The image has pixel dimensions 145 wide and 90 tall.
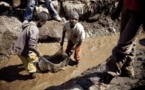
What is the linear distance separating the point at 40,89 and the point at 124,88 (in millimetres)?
2031

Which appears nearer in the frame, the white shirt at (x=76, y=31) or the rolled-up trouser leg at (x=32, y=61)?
the rolled-up trouser leg at (x=32, y=61)

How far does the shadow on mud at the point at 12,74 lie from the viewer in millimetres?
5207

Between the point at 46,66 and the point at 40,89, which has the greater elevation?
the point at 46,66

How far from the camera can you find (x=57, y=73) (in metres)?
5.37

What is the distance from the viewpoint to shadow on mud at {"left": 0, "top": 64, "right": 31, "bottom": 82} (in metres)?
5.21

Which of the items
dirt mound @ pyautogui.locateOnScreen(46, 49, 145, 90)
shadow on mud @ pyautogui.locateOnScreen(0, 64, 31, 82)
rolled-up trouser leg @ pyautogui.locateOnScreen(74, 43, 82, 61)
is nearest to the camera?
dirt mound @ pyautogui.locateOnScreen(46, 49, 145, 90)

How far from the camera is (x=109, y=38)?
7.02 meters

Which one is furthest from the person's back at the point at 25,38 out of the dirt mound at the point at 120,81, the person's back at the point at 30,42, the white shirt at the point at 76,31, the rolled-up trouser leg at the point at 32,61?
the dirt mound at the point at 120,81

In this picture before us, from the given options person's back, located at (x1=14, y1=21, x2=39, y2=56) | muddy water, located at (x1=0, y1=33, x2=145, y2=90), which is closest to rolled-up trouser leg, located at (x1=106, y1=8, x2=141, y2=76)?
person's back, located at (x1=14, y1=21, x2=39, y2=56)

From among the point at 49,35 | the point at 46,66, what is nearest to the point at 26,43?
the point at 46,66

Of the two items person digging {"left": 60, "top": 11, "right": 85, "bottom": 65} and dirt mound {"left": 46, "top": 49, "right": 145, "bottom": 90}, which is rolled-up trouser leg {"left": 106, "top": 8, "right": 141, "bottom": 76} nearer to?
dirt mound {"left": 46, "top": 49, "right": 145, "bottom": 90}

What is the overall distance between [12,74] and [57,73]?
3.46 ft

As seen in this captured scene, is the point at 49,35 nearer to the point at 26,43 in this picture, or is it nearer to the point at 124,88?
the point at 26,43

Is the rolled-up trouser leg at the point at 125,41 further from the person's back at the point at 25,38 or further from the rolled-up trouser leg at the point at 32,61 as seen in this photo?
the rolled-up trouser leg at the point at 32,61
